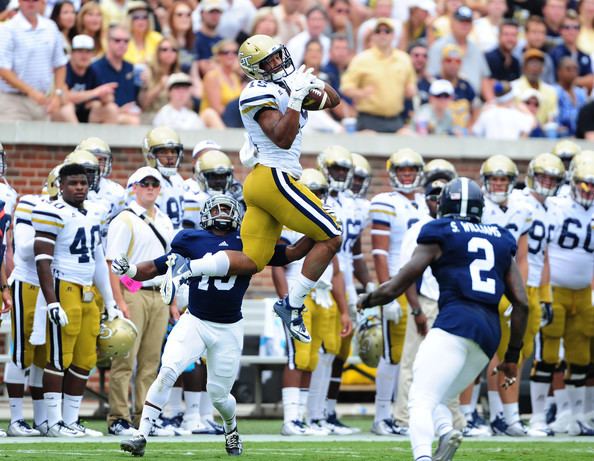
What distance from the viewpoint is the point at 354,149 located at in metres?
15.4

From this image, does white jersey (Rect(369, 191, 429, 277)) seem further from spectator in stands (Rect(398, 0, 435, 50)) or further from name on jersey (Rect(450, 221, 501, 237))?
spectator in stands (Rect(398, 0, 435, 50))

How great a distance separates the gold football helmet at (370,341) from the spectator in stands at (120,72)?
3992mm

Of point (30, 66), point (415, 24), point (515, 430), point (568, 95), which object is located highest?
point (415, 24)

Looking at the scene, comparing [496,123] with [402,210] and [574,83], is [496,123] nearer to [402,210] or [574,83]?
[574,83]

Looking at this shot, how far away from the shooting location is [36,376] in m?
11.0

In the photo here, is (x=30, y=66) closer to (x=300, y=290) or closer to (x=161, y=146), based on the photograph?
(x=161, y=146)

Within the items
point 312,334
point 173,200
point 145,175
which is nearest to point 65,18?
point 173,200

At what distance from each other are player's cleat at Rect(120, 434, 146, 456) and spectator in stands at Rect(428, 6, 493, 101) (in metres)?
9.10

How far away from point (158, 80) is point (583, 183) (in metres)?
5.08

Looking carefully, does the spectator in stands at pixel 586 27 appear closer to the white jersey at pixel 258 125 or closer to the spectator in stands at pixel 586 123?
the spectator in stands at pixel 586 123

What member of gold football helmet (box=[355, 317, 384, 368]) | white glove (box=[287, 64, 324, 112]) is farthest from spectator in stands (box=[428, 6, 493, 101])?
white glove (box=[287, 64, 324, 112])

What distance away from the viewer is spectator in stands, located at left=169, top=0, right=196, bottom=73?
15758 mm

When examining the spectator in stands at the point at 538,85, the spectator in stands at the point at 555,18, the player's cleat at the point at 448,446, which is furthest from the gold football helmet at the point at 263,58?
the spectator in stands at the point at 555,18

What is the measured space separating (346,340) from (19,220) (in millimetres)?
3100
